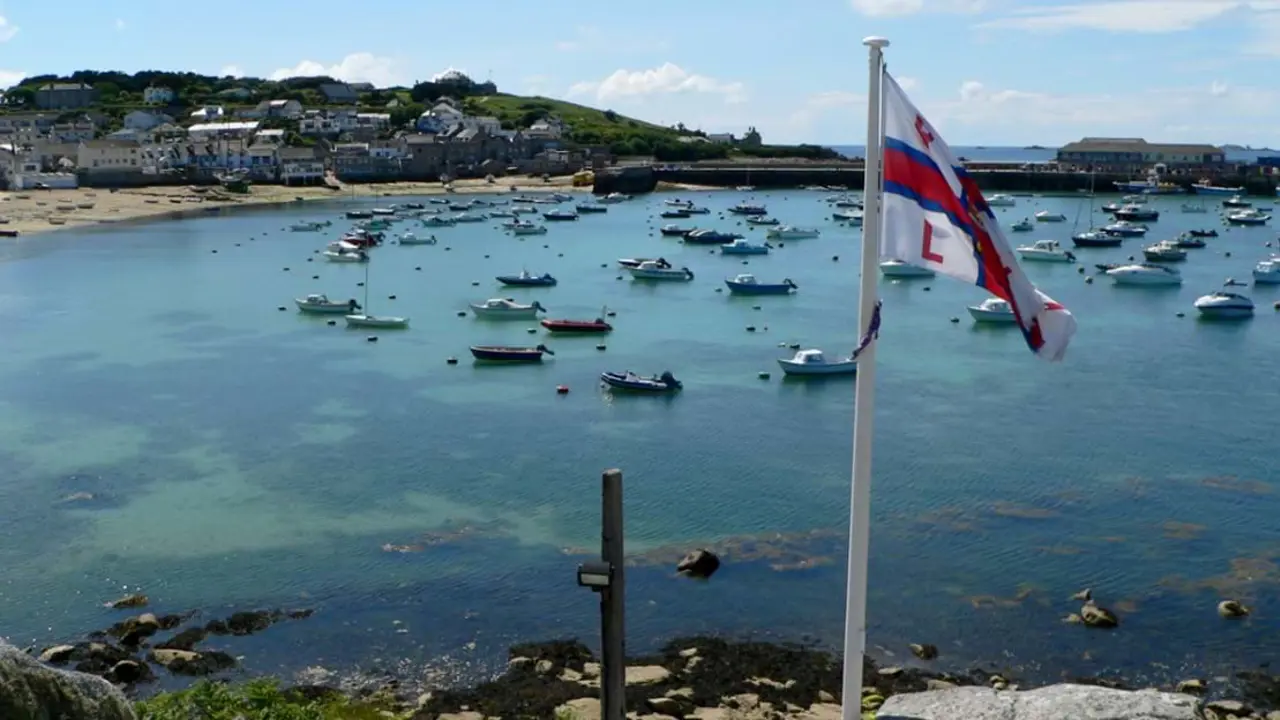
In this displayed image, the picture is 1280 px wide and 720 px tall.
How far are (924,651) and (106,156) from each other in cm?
13183

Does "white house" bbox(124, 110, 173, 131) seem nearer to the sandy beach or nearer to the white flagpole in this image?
the sandy beach

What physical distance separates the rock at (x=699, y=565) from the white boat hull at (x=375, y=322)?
32159 millimetres

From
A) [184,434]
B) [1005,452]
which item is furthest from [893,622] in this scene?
[184,434]

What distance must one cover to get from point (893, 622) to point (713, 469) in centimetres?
1013

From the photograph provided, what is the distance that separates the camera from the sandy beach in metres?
102

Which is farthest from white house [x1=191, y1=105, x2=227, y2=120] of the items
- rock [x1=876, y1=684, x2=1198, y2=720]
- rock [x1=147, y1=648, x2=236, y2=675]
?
rock [x1=876, y1=684, x2=1198, y2=720]

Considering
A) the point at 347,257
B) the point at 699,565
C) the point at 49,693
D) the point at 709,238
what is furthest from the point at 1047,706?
the point at 709,238

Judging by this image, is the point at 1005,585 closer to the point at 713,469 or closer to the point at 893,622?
the point at 893,622

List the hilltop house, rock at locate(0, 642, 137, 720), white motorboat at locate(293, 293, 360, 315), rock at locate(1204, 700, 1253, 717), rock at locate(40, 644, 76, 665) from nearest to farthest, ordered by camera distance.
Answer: rock at locate(0, 642, 137, 720)
rock at locate(1204, 700, 1253, 717)
rock at locate(40, 644, 76, 665)
white motorboat at locate(293, 293, 360, 315)
the hilltop house

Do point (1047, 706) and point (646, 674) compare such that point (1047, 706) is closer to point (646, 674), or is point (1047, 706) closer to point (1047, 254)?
point (646, 674)

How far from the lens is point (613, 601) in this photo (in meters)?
9.93

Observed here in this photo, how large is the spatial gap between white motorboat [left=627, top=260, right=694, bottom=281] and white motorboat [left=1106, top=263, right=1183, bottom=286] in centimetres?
2383

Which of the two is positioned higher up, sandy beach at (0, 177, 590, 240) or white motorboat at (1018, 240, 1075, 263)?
sandy beach at (0, 177, 590, 240)

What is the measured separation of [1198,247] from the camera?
85.7m
